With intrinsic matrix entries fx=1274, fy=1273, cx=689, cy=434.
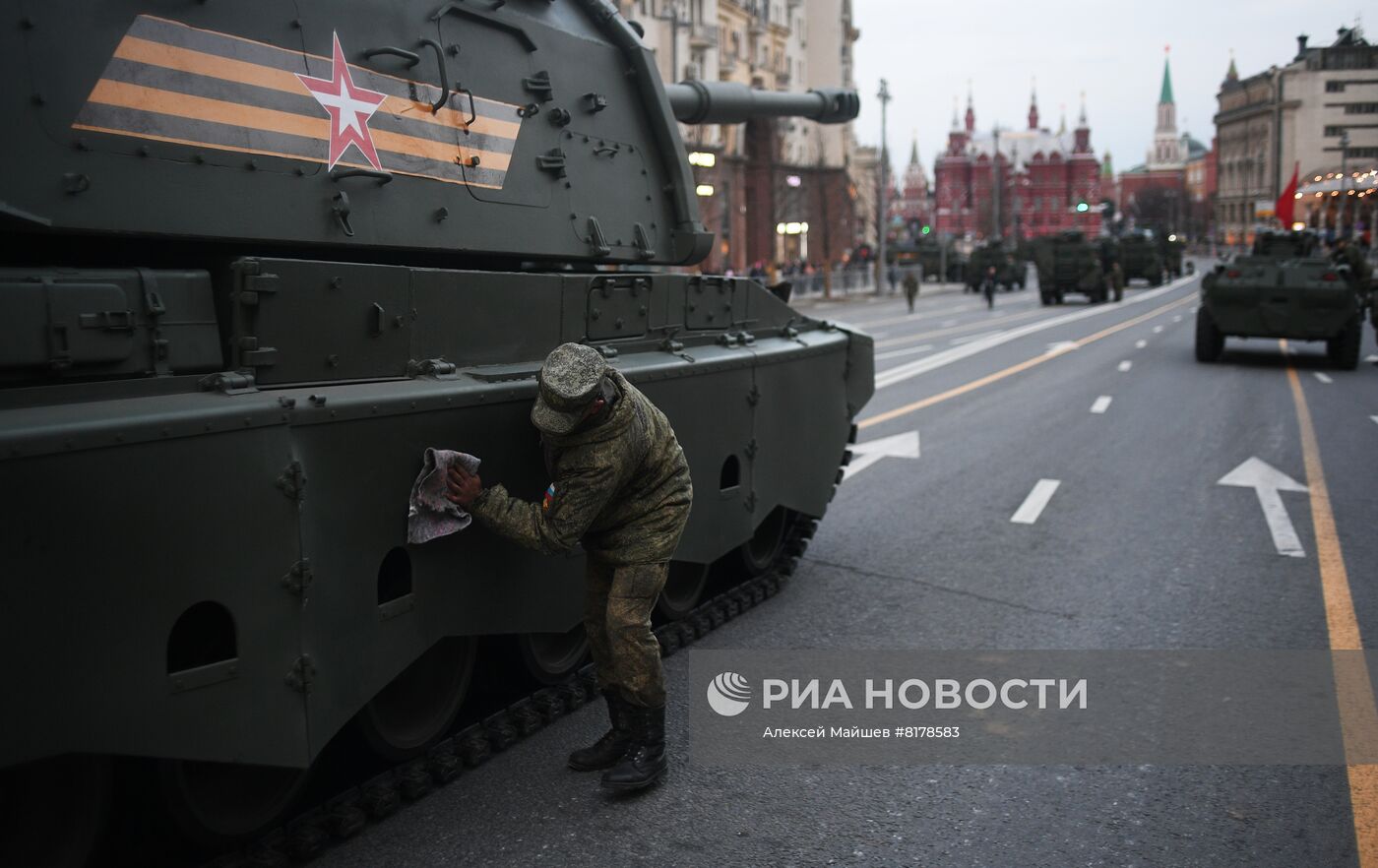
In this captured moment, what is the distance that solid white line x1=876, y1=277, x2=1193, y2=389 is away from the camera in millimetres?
20641

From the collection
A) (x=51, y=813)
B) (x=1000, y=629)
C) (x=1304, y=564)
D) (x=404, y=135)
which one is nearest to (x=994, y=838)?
(x=1000, y=629)

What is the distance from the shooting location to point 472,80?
5824mm

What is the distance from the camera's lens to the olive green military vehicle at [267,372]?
356cm

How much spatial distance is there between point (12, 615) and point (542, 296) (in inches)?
107

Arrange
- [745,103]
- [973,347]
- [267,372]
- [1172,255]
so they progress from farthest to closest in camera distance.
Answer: [1172,255]
[973,347]
[745,103]
[267,372]

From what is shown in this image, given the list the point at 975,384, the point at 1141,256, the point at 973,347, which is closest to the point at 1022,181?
the point at 1141,256

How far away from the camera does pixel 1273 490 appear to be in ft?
35.9

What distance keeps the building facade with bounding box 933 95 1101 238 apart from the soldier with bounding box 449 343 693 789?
13611 centimetres

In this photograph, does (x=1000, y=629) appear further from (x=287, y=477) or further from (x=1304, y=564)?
(x=287, y=477)

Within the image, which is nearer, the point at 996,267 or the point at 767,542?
the point at 767,542

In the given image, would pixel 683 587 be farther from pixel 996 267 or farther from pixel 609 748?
pixel 996 267

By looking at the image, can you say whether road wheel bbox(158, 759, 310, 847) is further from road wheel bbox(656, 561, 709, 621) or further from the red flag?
the red flag

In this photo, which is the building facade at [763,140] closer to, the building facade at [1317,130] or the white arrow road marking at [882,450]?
the building facade at [1317,130]

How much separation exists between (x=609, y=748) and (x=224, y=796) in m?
1.47
